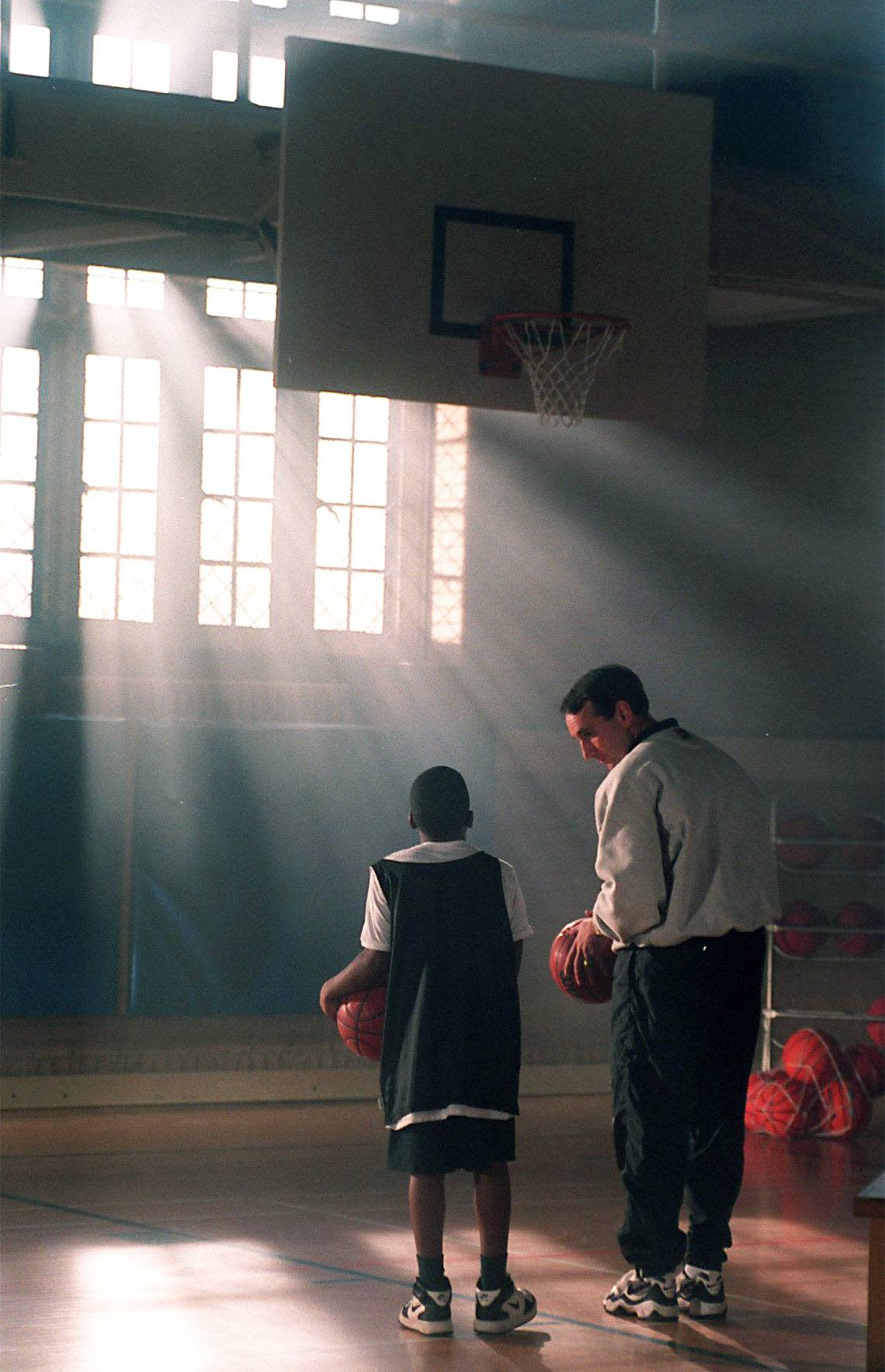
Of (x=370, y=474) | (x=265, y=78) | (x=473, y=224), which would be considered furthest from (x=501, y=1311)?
(x=265, y=78)

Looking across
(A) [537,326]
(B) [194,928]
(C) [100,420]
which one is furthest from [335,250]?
(B) [194,928]

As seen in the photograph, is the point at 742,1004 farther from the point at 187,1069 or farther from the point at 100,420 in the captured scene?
the point at 100,420

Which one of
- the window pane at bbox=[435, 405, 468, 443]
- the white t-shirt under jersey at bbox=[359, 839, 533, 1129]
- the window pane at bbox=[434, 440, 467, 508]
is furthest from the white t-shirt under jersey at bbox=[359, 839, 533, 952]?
the window pane at bbox=[435, 405, 468, 443]

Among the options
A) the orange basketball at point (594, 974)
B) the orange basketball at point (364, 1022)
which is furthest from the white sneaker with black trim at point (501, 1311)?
the orange basketball at point (594, 974)

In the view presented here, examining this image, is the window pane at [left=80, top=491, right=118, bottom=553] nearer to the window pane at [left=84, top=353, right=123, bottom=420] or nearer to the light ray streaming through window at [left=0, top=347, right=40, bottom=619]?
the light ray streaming through window at [left=0, top=347, right=40, bottom=619]

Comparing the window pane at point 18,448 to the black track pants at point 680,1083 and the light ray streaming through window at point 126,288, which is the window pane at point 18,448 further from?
the black track pants at point 680,1083

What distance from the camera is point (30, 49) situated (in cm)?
923

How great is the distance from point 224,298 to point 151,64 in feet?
4.14

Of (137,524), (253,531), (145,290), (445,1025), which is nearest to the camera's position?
(445,1025)

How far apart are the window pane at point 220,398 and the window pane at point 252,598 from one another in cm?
82

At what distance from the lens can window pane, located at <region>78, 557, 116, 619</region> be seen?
9.41m

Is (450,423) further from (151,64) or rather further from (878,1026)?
(878,1026)

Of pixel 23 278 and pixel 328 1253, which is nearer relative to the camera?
pixel 328 1253

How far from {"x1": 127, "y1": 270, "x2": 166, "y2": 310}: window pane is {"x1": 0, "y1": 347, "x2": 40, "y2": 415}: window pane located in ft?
2.05
